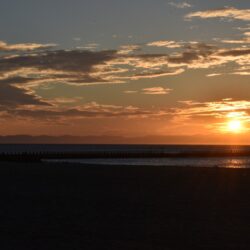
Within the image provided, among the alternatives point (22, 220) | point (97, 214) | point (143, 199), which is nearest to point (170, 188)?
point (143, 199)

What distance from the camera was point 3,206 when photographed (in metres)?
16.6

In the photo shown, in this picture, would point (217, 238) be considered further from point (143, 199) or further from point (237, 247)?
point (143, 199)

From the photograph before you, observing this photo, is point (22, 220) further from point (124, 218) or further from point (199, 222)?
point (199, 222)

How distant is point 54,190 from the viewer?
22.7m

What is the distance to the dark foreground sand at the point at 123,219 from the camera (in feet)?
36.4

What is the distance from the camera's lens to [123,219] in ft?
47.0

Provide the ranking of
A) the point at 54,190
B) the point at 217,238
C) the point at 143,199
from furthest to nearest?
the point at 54,190 < the point at 143,199 < the point at 217,238

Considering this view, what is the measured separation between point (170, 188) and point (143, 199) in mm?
5068

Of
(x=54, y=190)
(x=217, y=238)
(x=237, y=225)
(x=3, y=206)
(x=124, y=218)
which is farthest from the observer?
(x=54, y=190)

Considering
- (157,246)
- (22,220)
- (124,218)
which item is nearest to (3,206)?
(22,220)

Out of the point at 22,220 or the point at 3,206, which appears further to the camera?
the point at 3,206

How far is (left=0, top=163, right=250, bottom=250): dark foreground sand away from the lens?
1110 cm

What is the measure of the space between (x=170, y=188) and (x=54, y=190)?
558 cm

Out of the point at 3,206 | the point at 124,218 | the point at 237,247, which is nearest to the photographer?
the point at 237,247
